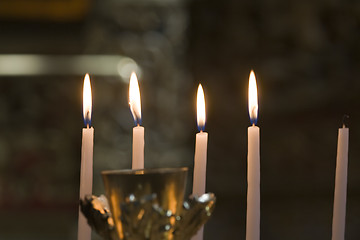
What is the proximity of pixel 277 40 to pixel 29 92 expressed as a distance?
2.91 ft

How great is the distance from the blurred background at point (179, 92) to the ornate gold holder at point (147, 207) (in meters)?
A: 1.68

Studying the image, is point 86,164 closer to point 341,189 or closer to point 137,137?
point 137,137

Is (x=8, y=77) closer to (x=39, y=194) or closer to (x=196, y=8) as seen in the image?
(x=39, y=194)

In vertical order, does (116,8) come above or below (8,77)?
above

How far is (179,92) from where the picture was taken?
2141 mm

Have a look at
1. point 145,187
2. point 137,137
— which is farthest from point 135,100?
point 145,187

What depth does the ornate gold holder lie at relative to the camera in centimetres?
40

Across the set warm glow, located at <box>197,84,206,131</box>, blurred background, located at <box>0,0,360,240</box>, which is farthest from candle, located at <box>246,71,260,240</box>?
blurred background, located at <box>0,0,360,240</box>

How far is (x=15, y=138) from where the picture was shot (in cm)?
212

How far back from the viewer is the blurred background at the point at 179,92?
2109mm

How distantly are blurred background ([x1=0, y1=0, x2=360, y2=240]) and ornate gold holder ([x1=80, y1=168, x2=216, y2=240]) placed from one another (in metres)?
1.68

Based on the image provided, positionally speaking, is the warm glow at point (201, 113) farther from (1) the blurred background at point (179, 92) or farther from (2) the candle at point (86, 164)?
(1) the blurred background at point (179, 92)

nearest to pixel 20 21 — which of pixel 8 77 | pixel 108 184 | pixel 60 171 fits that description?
pixel 8 77

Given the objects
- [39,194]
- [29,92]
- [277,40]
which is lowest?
[39,194]
